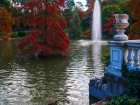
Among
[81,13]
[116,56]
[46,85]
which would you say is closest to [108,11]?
[81,13]

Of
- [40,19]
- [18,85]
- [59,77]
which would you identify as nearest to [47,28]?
[40,19]

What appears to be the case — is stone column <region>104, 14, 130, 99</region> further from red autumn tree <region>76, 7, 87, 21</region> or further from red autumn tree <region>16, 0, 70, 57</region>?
red autumn tree <region>76, 7, 87, 21</region>

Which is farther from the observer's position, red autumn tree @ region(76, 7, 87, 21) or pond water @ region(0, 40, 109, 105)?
red autumn tree @ region(76, 7, 87, 21)

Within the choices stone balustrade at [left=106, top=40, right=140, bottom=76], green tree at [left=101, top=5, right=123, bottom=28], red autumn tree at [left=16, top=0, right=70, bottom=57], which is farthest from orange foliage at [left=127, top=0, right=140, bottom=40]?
green tree at [left=101, top=5, right=123, bottom=28]

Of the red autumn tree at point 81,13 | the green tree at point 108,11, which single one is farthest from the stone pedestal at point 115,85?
the red autumn tree at point 81,13

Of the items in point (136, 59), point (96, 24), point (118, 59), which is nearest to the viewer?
point (136, 59)

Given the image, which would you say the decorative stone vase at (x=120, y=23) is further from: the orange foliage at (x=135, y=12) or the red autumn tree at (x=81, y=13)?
the red autumn tree at (x=81, y=13)

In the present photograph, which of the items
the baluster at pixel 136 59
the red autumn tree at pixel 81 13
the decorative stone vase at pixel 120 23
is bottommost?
the baluster at pixel 136 59

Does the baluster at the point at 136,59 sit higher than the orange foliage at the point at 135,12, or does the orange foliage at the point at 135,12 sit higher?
the orange foliage at the point at 135,12

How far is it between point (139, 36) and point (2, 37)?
33.6 metres

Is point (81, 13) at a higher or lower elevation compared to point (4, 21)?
higher

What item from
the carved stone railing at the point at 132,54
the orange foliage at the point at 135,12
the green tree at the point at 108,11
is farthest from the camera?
the green tree at the point at 108,11

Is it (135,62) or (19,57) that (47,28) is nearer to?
(19,57)

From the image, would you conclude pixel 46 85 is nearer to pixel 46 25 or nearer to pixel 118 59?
pixel 118 59
